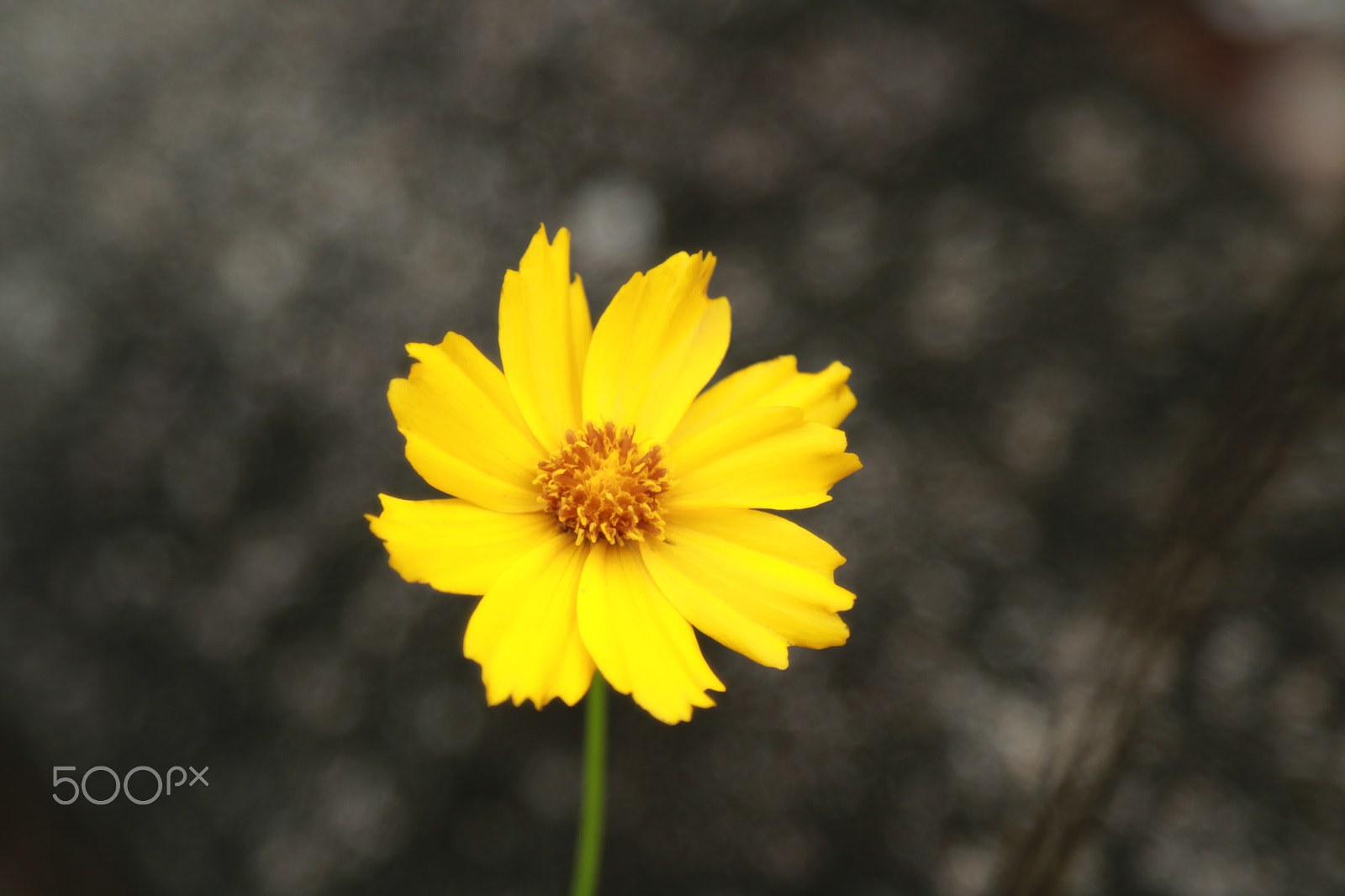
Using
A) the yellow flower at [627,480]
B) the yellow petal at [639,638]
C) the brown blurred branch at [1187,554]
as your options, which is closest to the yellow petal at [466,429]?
the yellow flower at [627,480]

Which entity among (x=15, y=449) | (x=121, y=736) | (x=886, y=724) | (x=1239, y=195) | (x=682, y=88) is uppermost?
(x=682, y=88)

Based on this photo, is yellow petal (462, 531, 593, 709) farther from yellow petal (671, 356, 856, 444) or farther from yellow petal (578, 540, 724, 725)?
yellow petal (671, 356, 856, 444)

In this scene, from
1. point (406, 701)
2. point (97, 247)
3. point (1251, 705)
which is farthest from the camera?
point (97, 247)

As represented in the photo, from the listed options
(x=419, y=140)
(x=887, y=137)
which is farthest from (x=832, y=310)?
(x=419, y=140)

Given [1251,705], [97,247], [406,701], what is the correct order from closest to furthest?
[1251,705], [406,701], [97,247]

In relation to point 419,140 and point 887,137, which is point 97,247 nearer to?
point 419,140

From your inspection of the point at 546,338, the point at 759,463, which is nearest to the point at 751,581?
the point at 759,463

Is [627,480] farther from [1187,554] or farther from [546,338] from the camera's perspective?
[1187,554]
